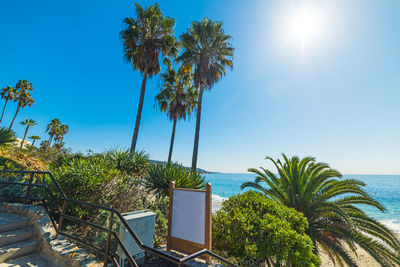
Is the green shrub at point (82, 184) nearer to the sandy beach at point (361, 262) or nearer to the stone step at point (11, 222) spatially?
the stone step at point (11, 222)

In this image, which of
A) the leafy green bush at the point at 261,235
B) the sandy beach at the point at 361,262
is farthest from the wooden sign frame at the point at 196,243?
the sandy beach at the point at 361,262

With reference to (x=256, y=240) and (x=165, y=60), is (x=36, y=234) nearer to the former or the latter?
(x=256, y=240)

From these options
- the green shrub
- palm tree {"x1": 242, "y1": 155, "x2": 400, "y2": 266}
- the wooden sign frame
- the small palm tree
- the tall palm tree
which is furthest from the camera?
the tall palm tree

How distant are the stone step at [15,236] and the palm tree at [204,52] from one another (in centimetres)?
1134

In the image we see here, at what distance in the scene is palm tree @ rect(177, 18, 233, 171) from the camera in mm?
15411

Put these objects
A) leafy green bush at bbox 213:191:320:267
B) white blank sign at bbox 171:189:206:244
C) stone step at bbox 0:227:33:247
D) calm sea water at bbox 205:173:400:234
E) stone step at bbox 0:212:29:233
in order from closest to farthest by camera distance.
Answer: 1. stone step at bbox 0:227:33:247
2. stone step at bbox 0:212:29:233
3. white blank sign at bbox 171:189:206:244
4. leafy green bush at bbox 213:191:320:267
5. calm sea water at bbox 205:173:400:234

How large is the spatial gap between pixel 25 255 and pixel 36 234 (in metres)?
0.52

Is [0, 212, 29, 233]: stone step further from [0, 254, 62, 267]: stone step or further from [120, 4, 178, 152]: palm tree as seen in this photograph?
[120, 4, 178, 152]: palm tree

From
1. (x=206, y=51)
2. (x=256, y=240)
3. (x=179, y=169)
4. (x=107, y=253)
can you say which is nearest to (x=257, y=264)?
(x=256, y=240)

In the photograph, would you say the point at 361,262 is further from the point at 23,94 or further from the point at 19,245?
the point at 23,94

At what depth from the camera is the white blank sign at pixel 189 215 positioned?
457 cm

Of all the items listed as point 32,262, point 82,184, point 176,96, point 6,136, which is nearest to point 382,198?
point 176,96

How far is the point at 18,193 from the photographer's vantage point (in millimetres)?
5781

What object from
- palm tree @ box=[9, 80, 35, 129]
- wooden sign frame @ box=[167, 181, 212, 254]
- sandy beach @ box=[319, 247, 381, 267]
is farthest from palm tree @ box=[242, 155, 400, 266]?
palm tree @ box=[9, 80, 35, 129]
